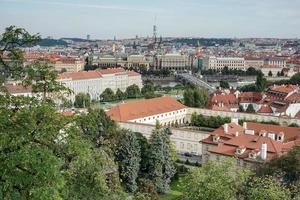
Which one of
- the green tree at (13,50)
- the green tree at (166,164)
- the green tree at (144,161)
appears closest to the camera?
the green tree at (13,50)

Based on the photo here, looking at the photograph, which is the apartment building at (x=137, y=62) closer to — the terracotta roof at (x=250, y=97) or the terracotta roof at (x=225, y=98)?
the terracotta roof at (x=250, y=97)

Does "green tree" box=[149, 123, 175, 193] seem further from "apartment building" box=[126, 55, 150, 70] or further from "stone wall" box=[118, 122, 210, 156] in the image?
"apartment building" box=[126, 55, 150, 70]

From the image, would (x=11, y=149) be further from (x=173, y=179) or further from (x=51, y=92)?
(x=173, y=179)

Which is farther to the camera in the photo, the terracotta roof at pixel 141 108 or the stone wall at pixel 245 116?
the terracotta roof at pixel 141 108

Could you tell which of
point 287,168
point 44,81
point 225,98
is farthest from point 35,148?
point 225,98

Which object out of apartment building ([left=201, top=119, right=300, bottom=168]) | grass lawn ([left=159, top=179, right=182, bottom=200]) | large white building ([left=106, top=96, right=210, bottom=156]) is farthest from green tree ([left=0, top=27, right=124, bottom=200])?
large white building ([left=106, top=96, right=210, bottom=156])

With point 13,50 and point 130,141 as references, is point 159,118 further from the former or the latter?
point 13,50

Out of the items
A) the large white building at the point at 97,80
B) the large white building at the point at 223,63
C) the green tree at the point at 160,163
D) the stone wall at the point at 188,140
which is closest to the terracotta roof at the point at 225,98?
the stone wall at the point at 188,140
